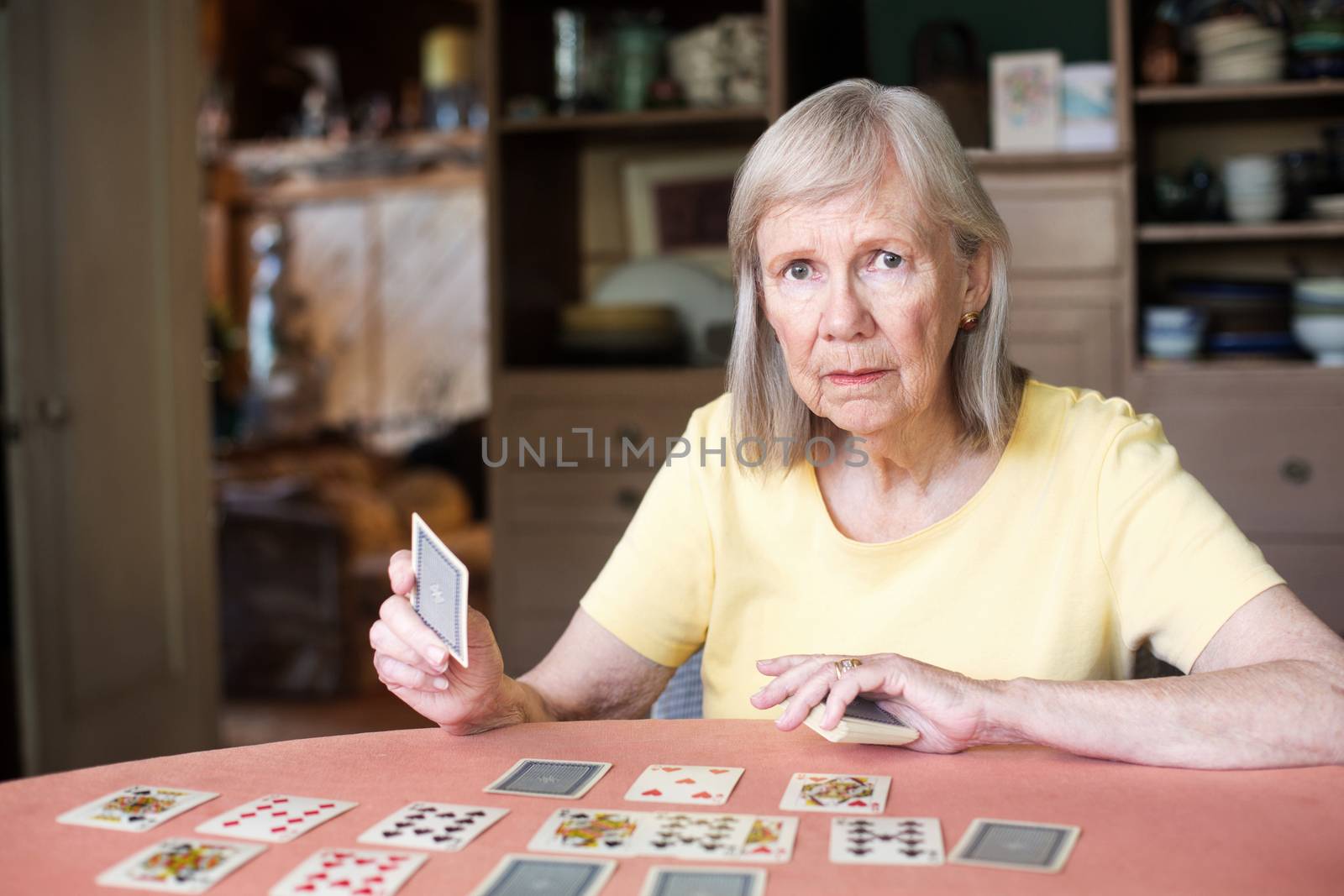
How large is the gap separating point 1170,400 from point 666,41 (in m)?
1.40

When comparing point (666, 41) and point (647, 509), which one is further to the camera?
point (666, 41)

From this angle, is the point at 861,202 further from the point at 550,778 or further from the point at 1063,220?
the point at 1063,220

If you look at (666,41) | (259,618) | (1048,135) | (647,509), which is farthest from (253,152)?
(647,509)

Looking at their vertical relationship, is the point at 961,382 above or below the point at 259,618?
above

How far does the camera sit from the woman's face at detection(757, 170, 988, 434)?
4.52 ft

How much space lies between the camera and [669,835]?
101 centimetres

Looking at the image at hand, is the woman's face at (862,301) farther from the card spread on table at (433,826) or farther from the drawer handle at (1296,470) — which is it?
the drawer handle at (1296,470)

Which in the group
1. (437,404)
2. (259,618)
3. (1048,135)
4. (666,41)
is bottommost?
(259,618)

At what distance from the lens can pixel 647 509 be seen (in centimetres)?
159

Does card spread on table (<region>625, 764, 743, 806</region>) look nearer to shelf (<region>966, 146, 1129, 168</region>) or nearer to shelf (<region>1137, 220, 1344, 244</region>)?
shelf (<region>966, 146, 1129, 168</region>)

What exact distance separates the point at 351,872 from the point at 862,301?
2.55 ft

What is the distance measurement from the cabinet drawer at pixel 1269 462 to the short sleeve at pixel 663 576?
150 centimetres

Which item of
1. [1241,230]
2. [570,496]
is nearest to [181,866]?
[570,496]

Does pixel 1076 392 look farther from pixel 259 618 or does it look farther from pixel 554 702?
pixel 259 618
